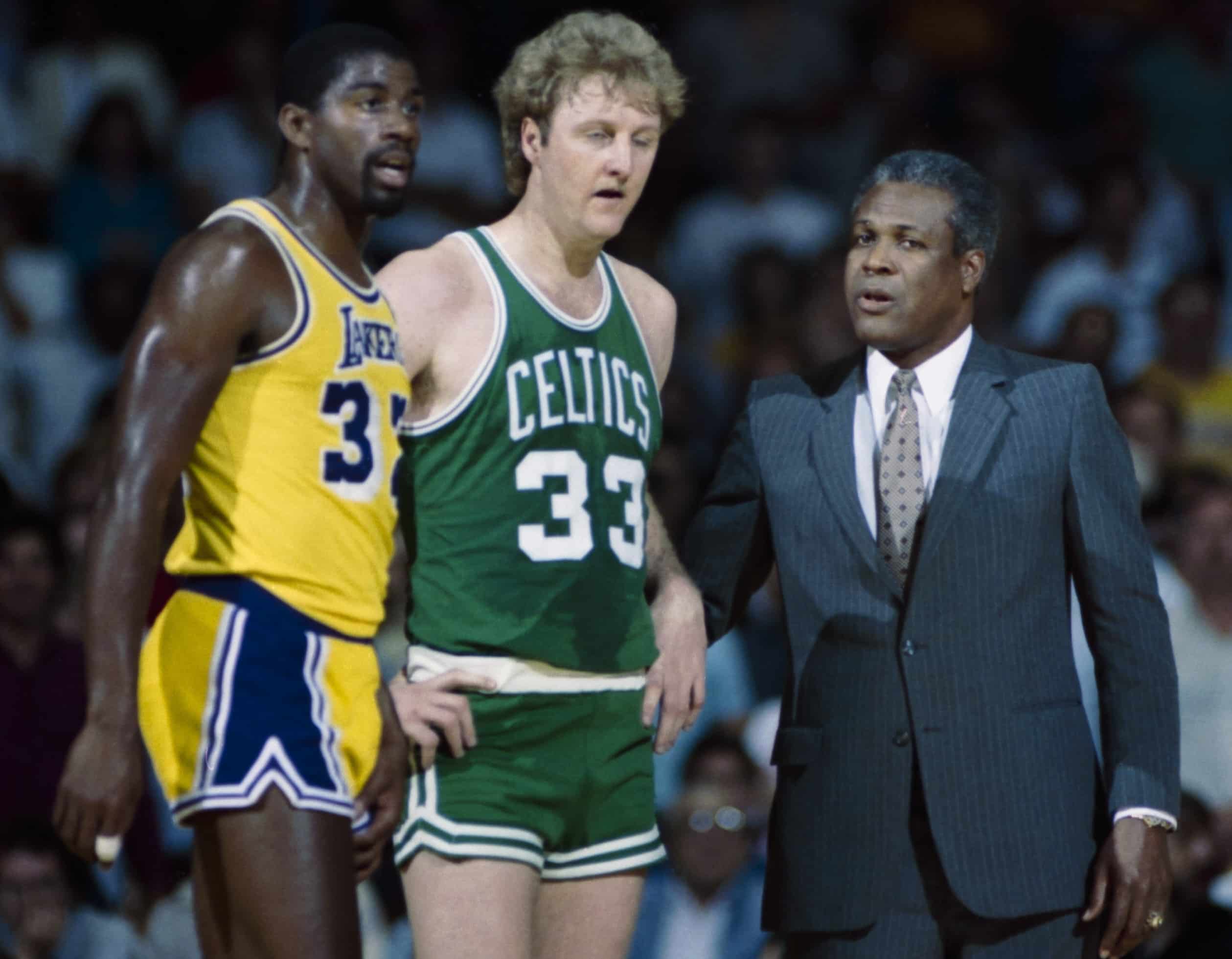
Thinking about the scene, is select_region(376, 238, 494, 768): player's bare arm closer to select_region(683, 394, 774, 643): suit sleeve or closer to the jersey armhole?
the jersey armhole

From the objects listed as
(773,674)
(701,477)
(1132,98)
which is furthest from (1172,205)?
(773,674)

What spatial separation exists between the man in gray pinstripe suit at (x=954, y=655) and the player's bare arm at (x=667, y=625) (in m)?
0.18

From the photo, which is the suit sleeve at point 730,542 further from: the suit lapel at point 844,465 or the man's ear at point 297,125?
the man's ear at point 297,125

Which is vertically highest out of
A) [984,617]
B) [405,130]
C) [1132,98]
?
[1132,98]

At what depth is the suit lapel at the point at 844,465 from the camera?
13.0ft

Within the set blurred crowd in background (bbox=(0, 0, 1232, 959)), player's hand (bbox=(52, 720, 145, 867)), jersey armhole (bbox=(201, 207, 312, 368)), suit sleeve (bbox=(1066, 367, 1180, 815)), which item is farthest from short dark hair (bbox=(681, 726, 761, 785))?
player's hand (bbox=(52, 720, 145, 867))

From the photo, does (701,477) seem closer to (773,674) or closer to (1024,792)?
(773,674)

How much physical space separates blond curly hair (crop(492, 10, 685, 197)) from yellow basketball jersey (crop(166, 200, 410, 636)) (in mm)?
667

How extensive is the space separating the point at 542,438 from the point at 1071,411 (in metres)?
0.96

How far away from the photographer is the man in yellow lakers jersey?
3162 millimetres

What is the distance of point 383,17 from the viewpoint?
29.5 ft

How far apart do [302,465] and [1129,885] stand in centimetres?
160

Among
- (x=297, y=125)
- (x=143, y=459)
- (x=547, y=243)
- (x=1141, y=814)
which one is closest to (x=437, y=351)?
(x=547, y=243)

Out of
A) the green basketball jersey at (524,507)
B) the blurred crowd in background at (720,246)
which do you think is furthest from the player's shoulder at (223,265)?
the blurred crowd in background at (720,246)
